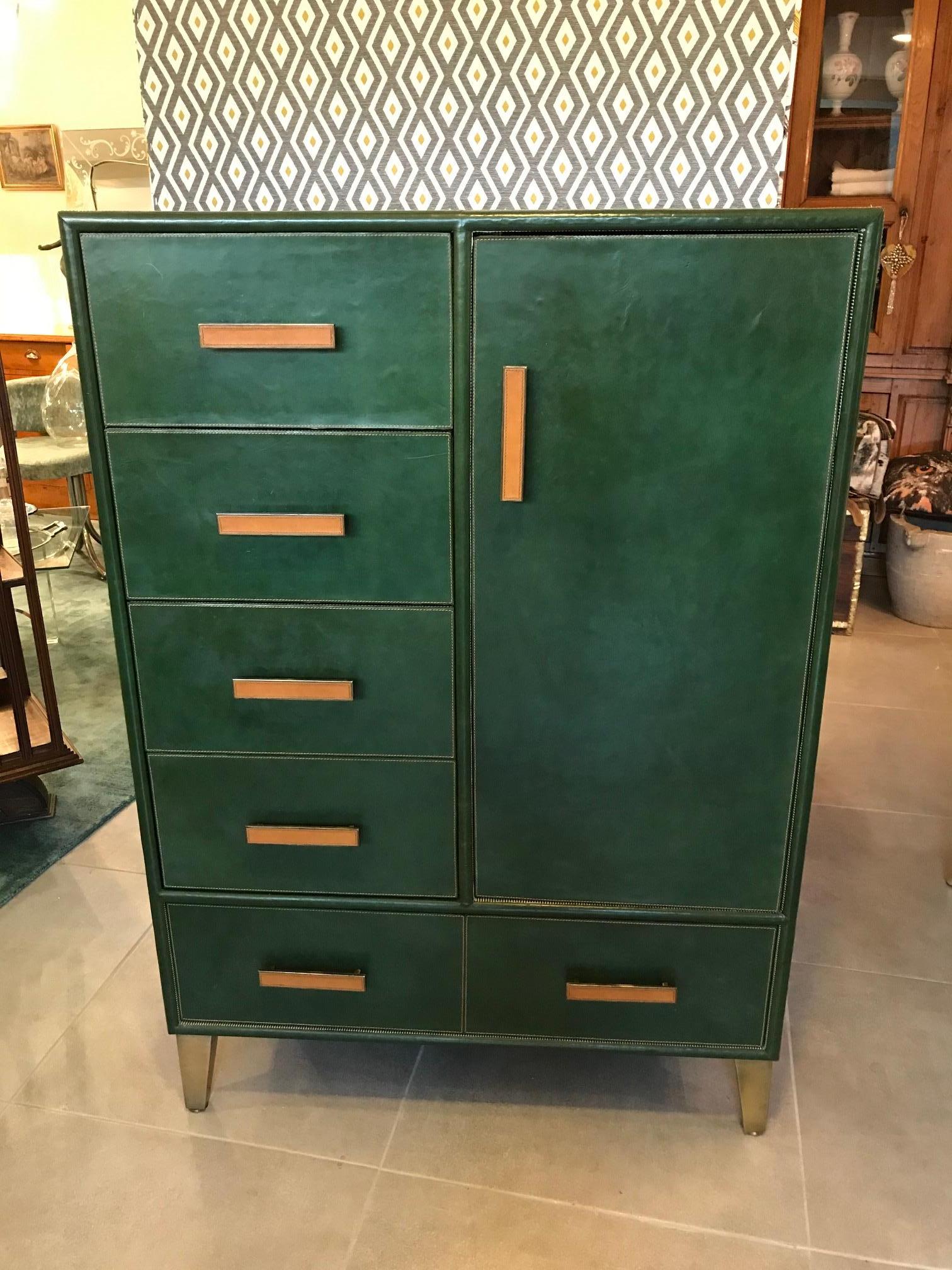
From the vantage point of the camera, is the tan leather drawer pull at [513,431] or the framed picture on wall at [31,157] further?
the framed picture on wall at [31,157]

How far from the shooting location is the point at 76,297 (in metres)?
1.15

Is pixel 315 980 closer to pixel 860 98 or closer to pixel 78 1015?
pixel 78 1015

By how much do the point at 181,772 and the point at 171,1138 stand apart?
0.59 m

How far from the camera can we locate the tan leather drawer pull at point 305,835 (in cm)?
135

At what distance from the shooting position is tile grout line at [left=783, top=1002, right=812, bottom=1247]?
53.2 inches

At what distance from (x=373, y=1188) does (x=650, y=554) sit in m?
0.97

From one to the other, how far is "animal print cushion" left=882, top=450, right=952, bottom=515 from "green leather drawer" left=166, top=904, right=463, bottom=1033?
2.88 meters

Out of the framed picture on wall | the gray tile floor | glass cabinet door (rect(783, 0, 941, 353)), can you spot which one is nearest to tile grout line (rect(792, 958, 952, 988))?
the gray tile floor

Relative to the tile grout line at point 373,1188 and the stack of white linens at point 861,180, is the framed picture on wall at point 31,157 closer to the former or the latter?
the stack of white linens at point 861,180

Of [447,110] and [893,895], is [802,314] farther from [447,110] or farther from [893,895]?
[893,895]

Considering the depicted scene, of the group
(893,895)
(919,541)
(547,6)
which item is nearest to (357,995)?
(893,895)

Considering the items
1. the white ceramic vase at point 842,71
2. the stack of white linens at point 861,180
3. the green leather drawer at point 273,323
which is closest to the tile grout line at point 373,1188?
the green leather drawer at point 273,323

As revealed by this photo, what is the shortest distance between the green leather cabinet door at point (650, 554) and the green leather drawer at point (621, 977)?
0.06 metres

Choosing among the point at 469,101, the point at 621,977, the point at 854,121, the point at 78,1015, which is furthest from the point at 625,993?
the point at 854,121
